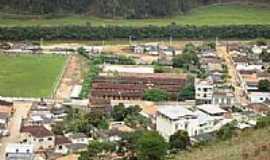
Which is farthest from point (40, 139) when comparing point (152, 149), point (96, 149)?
point (152, 149)

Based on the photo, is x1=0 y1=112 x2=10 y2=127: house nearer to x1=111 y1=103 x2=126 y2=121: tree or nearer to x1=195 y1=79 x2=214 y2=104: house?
x1=111 y1=103 x2=126 y2=121: tree

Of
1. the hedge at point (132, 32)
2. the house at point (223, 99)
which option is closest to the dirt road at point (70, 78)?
the hedge at point (132, 32)

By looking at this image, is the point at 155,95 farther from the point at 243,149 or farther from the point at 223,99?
the point at 243,149

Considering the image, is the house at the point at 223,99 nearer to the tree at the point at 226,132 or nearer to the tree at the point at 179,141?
the tree at the point at 226,132

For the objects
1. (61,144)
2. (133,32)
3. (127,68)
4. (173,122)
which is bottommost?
(61,144)

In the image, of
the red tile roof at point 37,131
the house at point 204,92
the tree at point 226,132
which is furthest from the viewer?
the house at point 204,92

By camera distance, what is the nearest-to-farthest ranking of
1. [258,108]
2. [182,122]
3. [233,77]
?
[182,122]
[258,108]
[233,77]

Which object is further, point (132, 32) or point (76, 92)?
point (132, 32)
